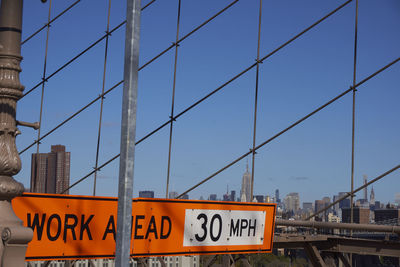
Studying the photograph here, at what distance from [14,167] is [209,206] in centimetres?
235

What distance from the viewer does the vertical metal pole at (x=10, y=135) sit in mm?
4371

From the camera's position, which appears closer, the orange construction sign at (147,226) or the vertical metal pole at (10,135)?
the vertical metal pole at (10,135)

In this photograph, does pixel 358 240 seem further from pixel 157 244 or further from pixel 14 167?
pixel 14 167

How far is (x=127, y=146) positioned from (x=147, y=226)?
2267mm

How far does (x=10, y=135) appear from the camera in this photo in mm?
4555

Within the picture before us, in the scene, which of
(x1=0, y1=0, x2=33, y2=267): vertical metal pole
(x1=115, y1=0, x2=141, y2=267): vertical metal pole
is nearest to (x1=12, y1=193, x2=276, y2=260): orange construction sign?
(x1=0, y1=0, x2=33, y2=267): vertical metal pole

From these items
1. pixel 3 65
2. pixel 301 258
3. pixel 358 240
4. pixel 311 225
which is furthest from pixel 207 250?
pixel 301 258

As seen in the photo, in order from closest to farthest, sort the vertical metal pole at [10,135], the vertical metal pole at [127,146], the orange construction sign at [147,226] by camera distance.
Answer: the vertical metal pole at [127,146] → the vertical metal pole at [10,135] → the orange construction sign at [147,226]

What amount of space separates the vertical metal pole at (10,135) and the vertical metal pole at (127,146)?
1.17m

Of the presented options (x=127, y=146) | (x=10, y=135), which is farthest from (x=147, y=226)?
(x=127, y=146)

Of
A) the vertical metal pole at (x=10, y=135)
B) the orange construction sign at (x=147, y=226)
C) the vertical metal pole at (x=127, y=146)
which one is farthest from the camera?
the orange construction sign at (x=147, y=226)

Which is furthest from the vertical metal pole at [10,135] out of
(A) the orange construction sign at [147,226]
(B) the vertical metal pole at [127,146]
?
(B) the vertical metal pole at [127,146]

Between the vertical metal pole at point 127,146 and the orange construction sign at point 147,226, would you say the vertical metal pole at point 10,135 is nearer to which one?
the orange construction sign at point 147,226

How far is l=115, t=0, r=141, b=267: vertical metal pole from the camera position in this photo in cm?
361
